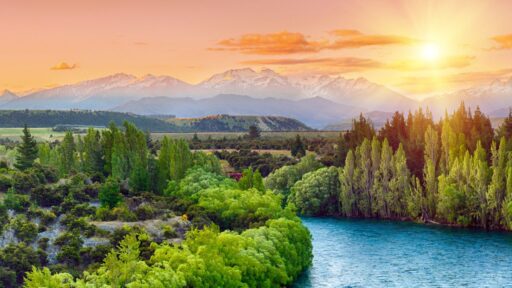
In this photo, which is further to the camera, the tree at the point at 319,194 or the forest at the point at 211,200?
the tree at the point at 319,194

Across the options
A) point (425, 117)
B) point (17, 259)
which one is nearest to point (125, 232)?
point (17, 259)

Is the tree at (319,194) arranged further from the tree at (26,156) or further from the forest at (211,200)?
the tree at (26,156)

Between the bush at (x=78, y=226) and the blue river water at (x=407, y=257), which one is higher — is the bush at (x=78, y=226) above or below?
above

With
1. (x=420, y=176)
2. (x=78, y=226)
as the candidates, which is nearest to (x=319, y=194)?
(x=420, y=176)

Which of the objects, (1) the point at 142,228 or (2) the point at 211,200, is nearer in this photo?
(1) the point at 142,228

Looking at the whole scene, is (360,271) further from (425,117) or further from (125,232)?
(425,117)

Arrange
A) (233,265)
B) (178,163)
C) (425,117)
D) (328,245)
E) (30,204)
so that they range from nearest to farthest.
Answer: (233,265) < (30,204) < (328,245) < (178,163) < (425,117)

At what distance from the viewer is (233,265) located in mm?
64250

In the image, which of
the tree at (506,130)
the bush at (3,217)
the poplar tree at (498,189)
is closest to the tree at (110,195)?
the bush at (3,217)

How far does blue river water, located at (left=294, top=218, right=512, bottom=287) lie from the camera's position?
82.3 meters

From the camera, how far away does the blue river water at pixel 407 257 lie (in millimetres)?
82312

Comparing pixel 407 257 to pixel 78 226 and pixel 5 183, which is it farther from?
pixel 5 183

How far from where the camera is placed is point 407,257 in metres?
95.3

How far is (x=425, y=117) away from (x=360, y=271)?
78.5 m
